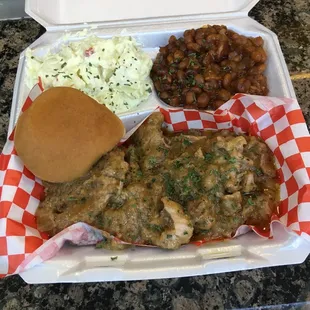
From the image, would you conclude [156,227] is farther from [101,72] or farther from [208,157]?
[101,72]

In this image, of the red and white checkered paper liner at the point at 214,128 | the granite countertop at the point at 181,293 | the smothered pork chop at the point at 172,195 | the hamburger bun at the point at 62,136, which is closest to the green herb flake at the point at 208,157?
the smothered pork chop at the point at 172,195

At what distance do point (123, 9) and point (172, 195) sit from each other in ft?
4.58

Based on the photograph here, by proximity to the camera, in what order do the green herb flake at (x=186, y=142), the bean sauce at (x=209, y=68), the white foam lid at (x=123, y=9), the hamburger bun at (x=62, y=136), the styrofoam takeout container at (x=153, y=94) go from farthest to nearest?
the white foam lid at (x=123, y=9) < the bean sauce at (x=209, y=68) < the green herb flake at (x=186, y=142) < the hamburger bun at (x=62, y=136) < the styrofoam takeout container at (x=153, y=94)

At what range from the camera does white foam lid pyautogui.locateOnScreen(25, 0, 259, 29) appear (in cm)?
259

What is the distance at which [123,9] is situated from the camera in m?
2.62

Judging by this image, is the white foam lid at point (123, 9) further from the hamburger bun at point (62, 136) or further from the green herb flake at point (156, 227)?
the green herb flake at point (156, 227)

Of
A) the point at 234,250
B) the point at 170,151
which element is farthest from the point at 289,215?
the point at 170,151

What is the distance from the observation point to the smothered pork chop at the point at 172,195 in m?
1.70

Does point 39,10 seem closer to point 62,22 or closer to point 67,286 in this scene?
point 62,22

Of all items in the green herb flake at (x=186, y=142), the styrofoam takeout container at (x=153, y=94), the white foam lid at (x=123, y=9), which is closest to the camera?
the styrofoam takeout container at (x=153, y=94)

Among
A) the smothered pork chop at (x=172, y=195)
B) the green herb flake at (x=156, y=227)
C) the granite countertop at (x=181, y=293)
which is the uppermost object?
the smothered pork chop at (x=172, y=195)

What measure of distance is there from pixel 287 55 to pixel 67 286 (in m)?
1.79

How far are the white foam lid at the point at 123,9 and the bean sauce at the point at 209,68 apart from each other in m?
0.36

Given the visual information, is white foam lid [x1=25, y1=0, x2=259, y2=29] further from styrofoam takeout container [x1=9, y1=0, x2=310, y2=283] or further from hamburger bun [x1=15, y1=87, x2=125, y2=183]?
hamburger bun [x1=15, y1=87, x2=125, y2=183]
